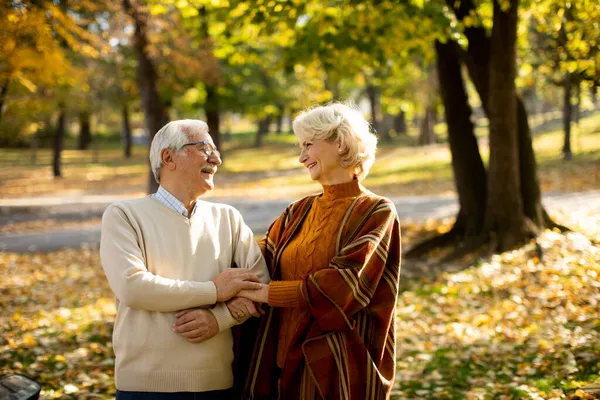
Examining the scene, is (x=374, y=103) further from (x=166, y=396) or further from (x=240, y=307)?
(x=166, y=396)

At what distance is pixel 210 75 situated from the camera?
698 inches

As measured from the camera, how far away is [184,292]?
2.82 m

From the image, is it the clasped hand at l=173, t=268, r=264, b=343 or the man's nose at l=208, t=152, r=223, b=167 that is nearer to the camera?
the clasped hand at l=173, t=268, r=264, b=343

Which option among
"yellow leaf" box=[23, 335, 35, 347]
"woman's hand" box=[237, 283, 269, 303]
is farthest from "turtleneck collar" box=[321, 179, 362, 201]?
"yellow leaf" box=[23, 335, 35, 347]

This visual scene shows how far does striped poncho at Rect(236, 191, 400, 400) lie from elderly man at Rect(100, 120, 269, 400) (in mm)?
238

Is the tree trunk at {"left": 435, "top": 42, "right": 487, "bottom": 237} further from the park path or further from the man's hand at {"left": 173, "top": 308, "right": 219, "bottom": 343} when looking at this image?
the man's hand at {"left": 173, "top": 308, "right": 219, "bottom": 343}

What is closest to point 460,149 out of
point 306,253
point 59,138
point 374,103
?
point 306,253

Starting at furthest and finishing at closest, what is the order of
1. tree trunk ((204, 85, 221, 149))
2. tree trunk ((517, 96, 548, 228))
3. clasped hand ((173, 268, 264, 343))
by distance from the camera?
tree trunk ((204, 85, 221, 149)), tree trunk ((517, 96, 548, 228)), clasped hand ((173, 268, 264, 343))

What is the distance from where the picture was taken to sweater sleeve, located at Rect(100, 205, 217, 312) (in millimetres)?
2766

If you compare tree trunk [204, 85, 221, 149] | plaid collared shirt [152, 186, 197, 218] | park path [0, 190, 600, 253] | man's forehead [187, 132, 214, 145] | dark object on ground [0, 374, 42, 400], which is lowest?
park path [0, 190, 600, 253]

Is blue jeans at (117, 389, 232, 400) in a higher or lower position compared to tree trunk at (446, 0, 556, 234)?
lower

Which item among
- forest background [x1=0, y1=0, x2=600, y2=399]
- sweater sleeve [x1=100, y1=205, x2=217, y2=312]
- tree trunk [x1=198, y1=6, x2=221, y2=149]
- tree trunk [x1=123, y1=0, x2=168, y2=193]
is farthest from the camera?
tree trunk [x1=123, y1=0, x2=168, y2=193]

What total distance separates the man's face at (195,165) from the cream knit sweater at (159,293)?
0.15m

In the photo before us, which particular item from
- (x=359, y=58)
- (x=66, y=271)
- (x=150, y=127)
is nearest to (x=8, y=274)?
(x=66, y=271)
